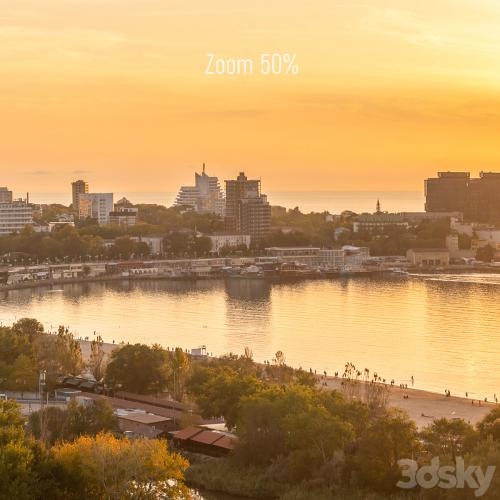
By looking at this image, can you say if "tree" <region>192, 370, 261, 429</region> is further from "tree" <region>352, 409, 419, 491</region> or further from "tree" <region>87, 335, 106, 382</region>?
"tree" <region>87, 335, 106, 382</region>

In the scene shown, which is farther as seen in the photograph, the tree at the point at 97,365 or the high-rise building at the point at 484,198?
the high-rise building at the point at 484,198

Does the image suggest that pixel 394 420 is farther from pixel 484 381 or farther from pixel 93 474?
pixel 484 381

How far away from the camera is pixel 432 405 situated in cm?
882

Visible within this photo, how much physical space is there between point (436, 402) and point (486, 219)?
3040 centimetres

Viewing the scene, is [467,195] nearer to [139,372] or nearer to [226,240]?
[226,240]

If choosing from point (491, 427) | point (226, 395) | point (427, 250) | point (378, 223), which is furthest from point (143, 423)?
point (378, 223)

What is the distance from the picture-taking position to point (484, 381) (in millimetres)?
10031

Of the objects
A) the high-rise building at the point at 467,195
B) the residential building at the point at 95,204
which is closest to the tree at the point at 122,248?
the residential building at the point at 95,204

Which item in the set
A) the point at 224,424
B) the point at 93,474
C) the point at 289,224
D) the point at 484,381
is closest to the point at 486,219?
the point at 289,224

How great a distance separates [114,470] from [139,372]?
3.68 meters

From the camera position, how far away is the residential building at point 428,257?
26812 mm

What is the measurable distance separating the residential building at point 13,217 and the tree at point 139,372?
21.6 m

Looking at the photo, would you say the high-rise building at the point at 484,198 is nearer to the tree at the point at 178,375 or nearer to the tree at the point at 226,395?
the tree at the point at 178,375

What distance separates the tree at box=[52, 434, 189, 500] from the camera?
18.1 ft
